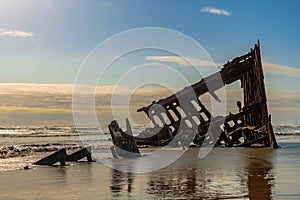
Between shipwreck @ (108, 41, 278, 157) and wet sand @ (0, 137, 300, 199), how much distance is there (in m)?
9.84

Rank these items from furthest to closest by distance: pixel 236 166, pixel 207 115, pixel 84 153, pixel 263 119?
1. pixel 207 115
2. pixel 263 119
3. pixel 84 153
4. pixel 236 166

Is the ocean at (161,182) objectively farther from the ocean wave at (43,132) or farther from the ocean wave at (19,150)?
the ocean wave at (43,132)

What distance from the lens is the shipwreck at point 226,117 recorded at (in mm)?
24109

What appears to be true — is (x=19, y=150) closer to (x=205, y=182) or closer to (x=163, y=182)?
(x=163, y=182)

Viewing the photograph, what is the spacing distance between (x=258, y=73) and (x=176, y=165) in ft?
35.8

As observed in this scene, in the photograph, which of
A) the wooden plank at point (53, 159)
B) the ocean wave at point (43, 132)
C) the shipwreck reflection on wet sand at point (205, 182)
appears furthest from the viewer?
the ocean wave at point (43, 132)

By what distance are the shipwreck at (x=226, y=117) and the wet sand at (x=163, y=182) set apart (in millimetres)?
9841

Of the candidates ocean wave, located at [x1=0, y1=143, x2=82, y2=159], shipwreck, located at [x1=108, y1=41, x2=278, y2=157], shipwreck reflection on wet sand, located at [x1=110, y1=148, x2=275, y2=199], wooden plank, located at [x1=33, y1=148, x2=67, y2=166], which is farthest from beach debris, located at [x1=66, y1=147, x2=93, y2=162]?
shipwreck, located at [x1=108, y1=41, x2=278, y2=157]

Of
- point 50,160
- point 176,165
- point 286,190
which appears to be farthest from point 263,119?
point 286,190

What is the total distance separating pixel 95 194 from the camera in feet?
29.8

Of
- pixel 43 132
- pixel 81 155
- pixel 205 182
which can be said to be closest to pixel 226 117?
pixel 81 155

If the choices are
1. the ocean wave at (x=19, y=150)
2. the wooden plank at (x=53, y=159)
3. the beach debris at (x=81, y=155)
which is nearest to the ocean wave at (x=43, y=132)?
the ocean wave at (x=19, y=150)

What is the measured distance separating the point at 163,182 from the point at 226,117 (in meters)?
14.6

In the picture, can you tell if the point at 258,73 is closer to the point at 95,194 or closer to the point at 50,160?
the point at 50,160
